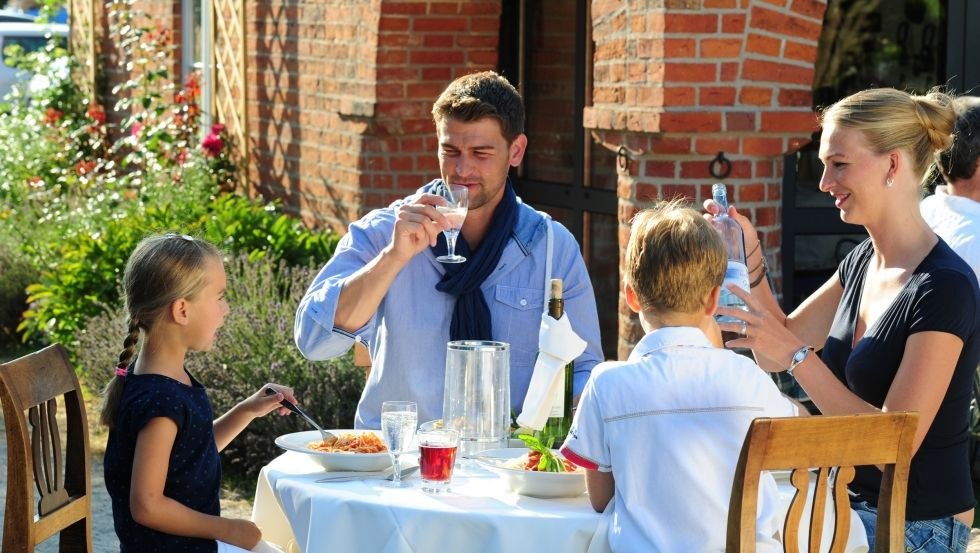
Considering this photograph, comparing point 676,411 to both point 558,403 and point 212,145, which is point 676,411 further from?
point 212,145

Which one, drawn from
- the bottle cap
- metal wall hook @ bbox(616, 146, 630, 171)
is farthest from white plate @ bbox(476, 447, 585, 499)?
metal wall hook @ bbox(616, 146, 630, 171)

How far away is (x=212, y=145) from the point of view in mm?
10359

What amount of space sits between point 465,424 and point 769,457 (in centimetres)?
101

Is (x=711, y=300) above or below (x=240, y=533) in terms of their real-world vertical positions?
above

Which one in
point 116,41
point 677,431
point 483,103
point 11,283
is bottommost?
point 11,283

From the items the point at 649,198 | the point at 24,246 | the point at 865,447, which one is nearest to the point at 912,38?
the point at 649,198

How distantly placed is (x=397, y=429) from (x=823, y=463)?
0.95 m

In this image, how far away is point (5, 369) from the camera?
11.1 feet

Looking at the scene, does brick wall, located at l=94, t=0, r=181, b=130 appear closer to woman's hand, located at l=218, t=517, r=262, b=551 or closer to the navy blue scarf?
the navy blue scarf

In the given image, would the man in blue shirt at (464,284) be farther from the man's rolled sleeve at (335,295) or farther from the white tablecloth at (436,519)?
the white tablecloth at (436,519)

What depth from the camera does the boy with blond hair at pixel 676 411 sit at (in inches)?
111

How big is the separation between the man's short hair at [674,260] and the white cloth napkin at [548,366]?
0.52 m

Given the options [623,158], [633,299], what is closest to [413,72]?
[623,158]

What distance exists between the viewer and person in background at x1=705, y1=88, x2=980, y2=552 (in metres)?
3.23
